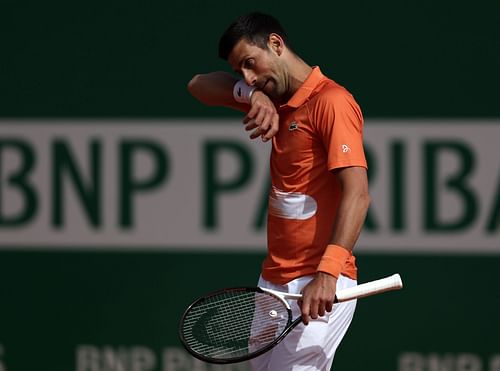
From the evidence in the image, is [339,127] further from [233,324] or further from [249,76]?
[233,324]

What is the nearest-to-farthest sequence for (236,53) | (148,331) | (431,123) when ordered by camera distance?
(236,53) < (431,123) < (148,331)

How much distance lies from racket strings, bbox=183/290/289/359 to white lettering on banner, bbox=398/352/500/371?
1376mm

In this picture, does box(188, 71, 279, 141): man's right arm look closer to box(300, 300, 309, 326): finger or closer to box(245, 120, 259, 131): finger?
box(245, 120, 259, 131): finger

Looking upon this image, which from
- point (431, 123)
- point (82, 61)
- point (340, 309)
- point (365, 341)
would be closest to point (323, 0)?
point (431, 123)

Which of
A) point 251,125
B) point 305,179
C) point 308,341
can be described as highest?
point 251,125

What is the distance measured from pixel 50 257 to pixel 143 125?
68 cm

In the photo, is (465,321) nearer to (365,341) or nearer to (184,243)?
(365,341)

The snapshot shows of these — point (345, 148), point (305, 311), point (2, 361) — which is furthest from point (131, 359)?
point (345, 148)

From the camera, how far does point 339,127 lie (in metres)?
3.20

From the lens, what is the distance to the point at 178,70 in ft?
16.0

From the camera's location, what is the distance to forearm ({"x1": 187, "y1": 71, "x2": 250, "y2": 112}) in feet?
12.2

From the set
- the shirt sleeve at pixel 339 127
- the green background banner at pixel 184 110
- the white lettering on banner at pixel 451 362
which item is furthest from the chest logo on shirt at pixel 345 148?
the white lettering on banner at pixel 451 362

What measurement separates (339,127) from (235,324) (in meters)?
0.66

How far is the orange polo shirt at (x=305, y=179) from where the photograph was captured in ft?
10.7
